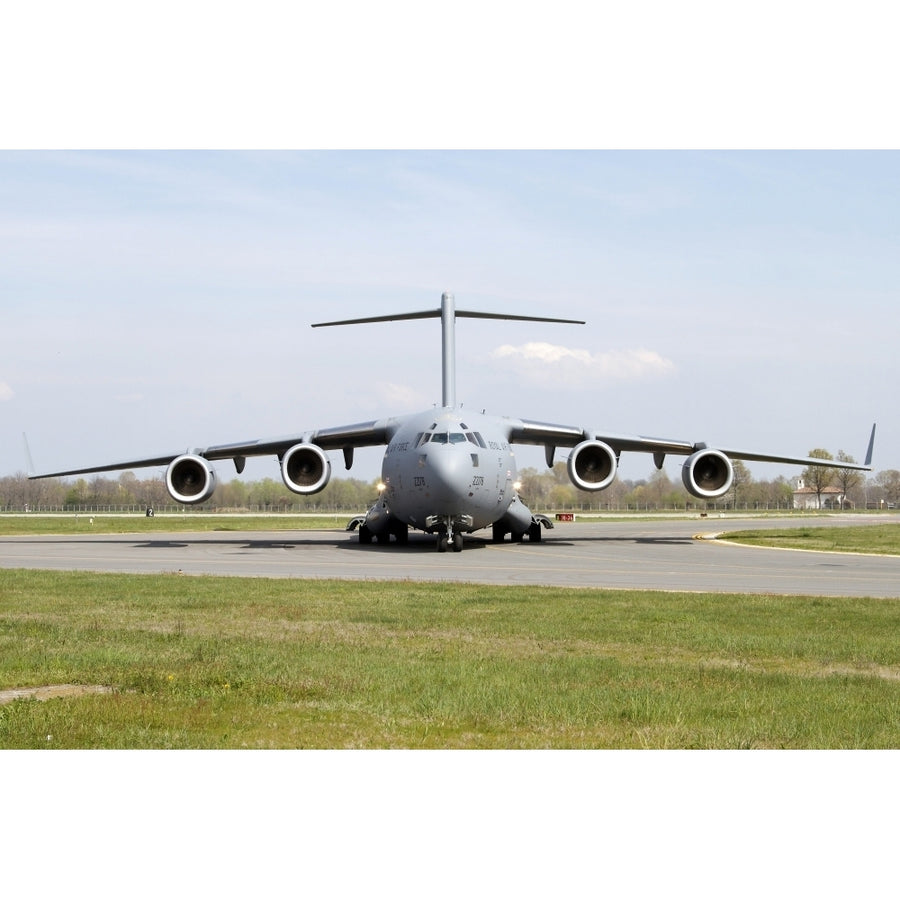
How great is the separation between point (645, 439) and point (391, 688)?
25.8m

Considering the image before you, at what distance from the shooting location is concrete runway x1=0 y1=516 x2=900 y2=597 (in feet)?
59.5

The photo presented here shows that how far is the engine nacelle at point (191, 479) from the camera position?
104ft

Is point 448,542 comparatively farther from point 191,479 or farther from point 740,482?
point 740,482

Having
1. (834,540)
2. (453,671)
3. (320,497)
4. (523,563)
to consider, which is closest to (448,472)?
(523,563)

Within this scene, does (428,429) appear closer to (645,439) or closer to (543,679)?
(645,439)

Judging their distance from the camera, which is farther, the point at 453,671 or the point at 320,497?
the point at 320,497

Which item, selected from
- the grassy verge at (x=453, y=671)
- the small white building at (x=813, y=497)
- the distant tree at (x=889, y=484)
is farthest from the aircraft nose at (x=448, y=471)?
the distant tree at (x=889, y=484)

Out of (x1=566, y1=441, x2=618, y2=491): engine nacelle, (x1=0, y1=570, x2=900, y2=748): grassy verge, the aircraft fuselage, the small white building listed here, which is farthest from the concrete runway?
the small white building

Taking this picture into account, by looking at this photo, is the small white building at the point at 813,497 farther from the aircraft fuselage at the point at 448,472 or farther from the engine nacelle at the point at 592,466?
the aircraft fuselage at the point at 448,472

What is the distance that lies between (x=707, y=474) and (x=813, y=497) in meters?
119

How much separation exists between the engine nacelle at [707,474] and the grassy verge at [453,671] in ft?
55.5

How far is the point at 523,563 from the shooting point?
23.4 meters

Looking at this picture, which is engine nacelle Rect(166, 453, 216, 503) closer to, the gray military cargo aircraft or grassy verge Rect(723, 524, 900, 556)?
the gray military cargo aircraft

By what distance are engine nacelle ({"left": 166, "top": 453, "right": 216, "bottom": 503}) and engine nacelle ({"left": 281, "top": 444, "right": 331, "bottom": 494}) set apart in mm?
2687
